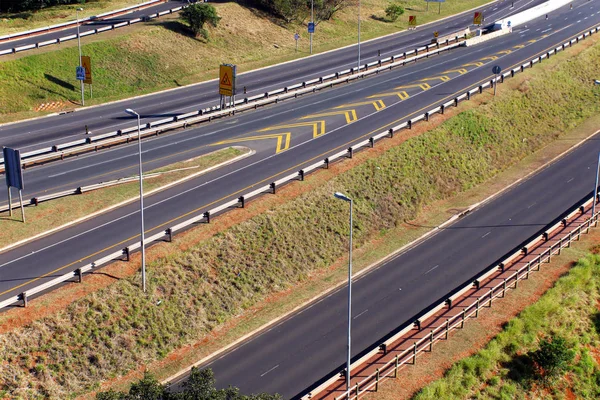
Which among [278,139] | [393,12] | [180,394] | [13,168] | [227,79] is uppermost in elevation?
[393,12]

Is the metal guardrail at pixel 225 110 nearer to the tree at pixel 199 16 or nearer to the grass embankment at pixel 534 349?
the tree at pixel 199 16

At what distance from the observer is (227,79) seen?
60.3m

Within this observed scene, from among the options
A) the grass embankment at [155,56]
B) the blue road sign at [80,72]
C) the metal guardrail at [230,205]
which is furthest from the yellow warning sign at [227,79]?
the metal guardrail at [230,205]

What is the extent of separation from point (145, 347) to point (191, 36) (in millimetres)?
54069

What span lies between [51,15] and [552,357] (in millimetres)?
70588

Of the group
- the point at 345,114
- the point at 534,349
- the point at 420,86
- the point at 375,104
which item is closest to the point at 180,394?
the point at 534,349

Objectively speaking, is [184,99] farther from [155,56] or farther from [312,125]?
[312,125]

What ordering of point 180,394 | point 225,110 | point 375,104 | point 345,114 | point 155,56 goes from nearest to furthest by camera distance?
point 180,394
point 225,110
point 345,114
point 375,104
point 155,56

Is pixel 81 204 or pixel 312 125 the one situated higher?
pixel 312 125

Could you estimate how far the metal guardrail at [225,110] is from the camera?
Result: 50.4 m

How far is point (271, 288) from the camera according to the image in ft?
128

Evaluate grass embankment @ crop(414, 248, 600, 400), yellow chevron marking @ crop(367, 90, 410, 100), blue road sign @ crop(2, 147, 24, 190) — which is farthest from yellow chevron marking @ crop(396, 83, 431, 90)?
blue road sign @ crop(2, 147, 24, 190)

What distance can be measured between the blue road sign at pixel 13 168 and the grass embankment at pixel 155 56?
22.9 m

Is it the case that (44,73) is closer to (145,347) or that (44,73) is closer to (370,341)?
(145,347)
